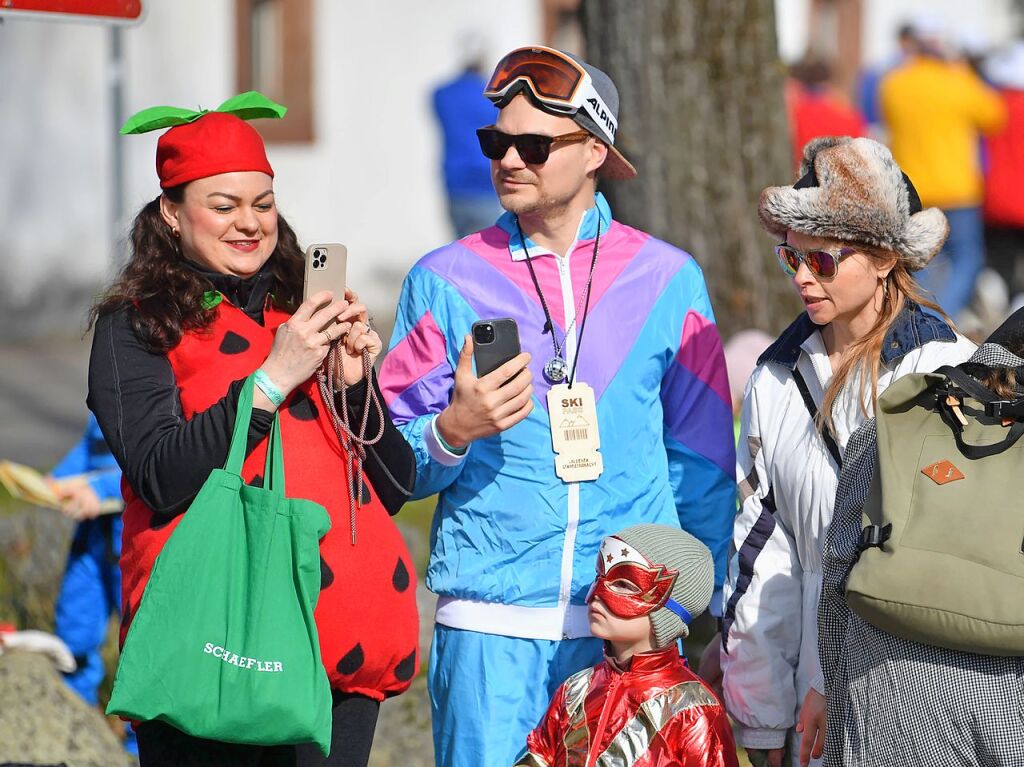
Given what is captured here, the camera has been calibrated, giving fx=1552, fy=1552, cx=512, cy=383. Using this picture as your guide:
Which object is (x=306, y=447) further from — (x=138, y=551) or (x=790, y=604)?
(x=790, y=604)

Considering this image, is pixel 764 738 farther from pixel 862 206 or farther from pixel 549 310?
pixel 862 206

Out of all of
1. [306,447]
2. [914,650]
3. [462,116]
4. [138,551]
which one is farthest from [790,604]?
[462,116]

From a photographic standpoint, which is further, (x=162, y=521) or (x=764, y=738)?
(x=764, y=738)

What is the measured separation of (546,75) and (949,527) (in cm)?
158

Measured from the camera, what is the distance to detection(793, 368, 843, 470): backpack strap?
11.7ft

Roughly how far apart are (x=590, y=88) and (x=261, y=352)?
3.60ft

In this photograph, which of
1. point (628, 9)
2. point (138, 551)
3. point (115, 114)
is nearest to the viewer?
point (138, 551)

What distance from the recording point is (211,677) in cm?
319

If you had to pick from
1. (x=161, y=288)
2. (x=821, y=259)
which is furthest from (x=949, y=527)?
(x=161, y=288)

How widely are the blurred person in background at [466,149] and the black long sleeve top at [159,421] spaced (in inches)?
345

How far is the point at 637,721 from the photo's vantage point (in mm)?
3518

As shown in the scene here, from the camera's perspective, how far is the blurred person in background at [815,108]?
11.4 m

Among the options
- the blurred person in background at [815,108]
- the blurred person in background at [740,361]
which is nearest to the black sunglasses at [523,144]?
the blurred person in background at [740,361]

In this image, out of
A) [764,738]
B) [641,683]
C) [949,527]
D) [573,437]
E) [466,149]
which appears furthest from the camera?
[466,149]
